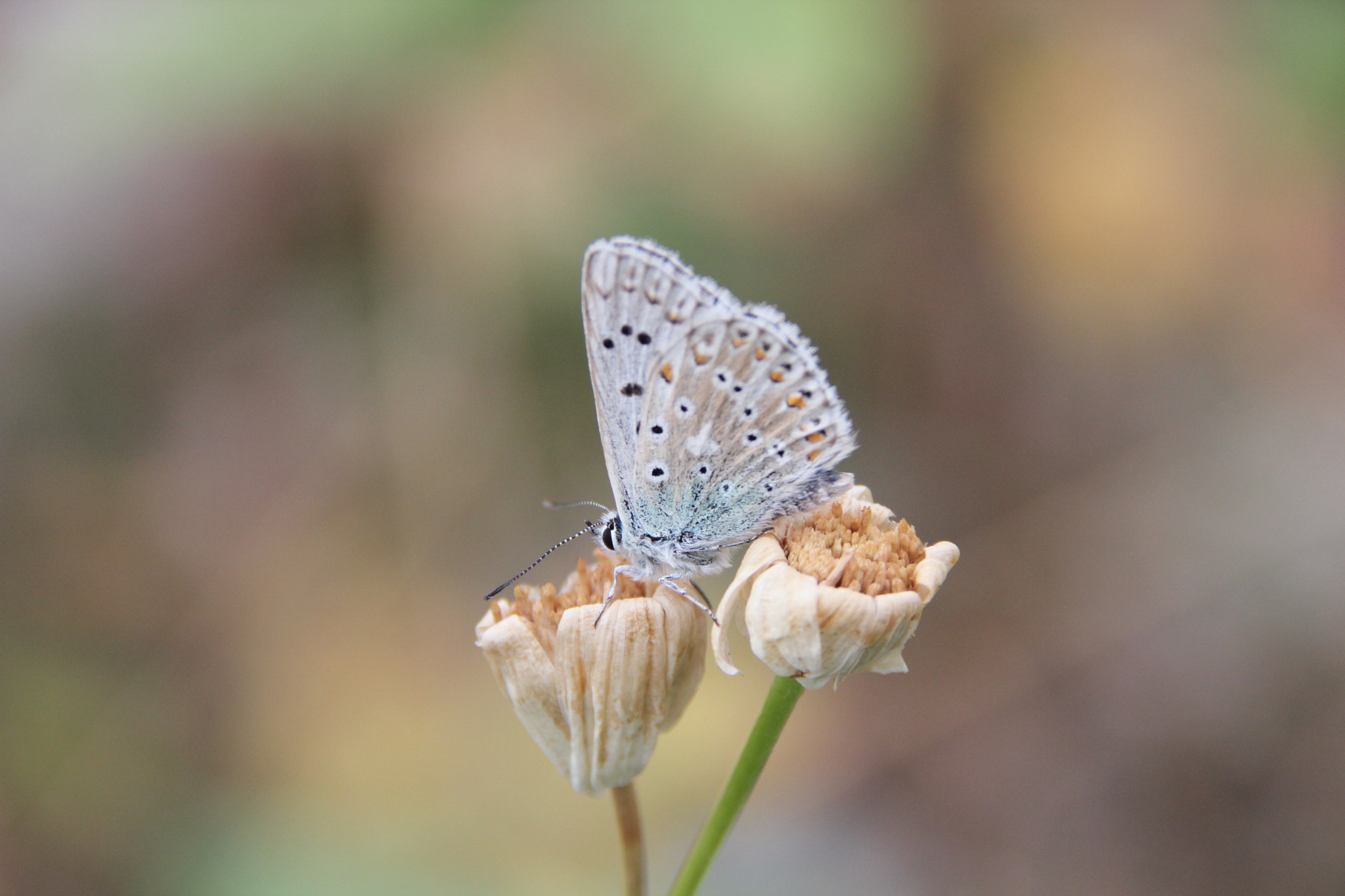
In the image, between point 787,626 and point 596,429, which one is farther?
point 596,429

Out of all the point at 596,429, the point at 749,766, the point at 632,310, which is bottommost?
the point at 749,766

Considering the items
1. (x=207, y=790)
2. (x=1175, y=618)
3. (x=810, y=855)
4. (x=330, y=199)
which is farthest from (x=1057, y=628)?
(x=330, y=199)

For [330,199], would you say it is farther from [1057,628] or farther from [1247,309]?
[1247,309]

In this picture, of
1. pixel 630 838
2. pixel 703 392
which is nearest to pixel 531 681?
pixel 630 838

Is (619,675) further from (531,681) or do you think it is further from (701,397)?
(701,397)

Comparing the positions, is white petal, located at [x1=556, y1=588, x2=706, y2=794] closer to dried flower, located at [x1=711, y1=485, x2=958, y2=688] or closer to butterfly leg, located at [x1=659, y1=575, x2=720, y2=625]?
butterfly leg, located at [x1=659, y1=575, x2=720, y2=625]

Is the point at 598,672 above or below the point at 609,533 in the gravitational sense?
below

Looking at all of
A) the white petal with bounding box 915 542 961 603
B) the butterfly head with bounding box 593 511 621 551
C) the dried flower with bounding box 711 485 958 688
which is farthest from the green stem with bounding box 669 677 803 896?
the butterfly head with bounding box 593 511 621 551
